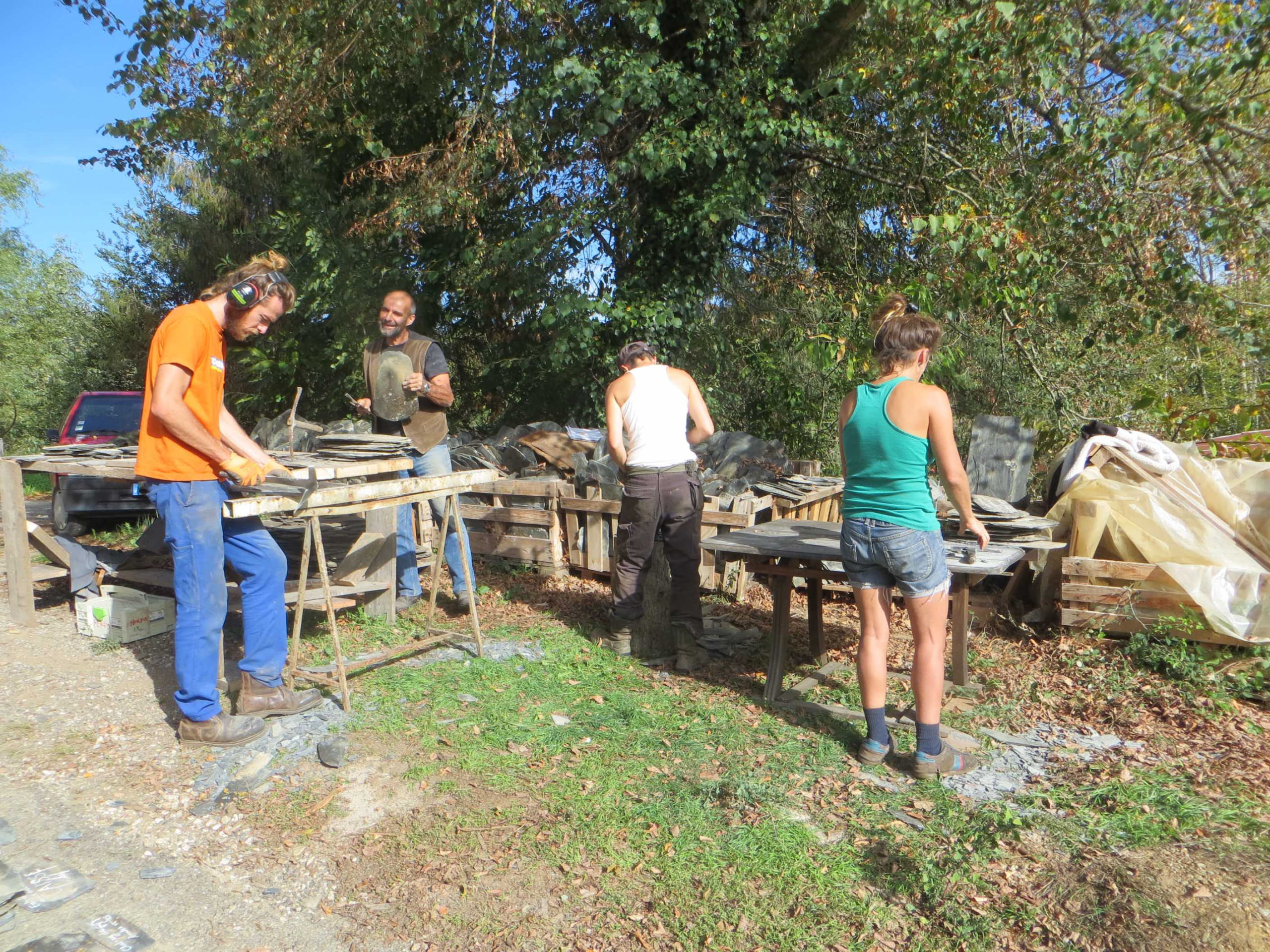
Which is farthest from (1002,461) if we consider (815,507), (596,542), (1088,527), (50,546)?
(50,546)

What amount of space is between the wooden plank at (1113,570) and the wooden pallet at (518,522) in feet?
12.6

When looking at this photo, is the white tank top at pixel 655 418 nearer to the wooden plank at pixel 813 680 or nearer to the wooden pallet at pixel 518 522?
the wooden plank at pixel 813 680

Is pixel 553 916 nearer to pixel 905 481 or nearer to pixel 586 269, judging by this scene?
pixel 905 481

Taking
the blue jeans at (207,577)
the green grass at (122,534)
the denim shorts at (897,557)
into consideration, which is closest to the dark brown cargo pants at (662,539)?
the denim shorts at (897,557)

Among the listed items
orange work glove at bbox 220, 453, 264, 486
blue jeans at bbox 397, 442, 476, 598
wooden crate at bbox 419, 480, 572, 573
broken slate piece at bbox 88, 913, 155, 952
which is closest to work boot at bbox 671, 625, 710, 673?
blue jeans at bbox 397, 442, 476, 598

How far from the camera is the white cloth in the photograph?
18.7ft

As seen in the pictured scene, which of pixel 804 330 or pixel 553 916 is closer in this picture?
pixel 553 916

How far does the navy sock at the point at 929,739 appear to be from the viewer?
3.90 metres

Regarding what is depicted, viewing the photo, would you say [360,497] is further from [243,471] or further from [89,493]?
[89,493]

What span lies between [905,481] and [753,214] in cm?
779

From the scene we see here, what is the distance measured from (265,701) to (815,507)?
4869 mm

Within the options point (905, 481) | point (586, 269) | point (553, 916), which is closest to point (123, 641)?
point (553, 916)

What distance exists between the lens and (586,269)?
10.2 meters

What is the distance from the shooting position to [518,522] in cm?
755
